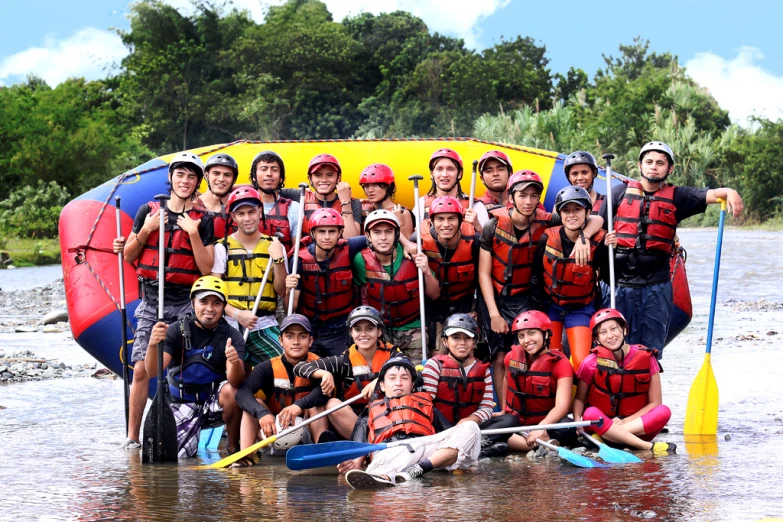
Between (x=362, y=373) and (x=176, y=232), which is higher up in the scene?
(x=176, y=232)

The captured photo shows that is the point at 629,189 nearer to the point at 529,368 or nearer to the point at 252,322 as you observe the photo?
the point at 529,368

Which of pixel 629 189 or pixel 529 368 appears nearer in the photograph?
pixel 529 368

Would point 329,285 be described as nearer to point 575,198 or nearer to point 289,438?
point 289,438

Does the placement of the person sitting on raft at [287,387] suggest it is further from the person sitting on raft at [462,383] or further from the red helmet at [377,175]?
the red helmet at [377,175]

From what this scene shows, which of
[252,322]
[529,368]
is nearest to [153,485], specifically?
[252,322]

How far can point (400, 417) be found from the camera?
609 cm

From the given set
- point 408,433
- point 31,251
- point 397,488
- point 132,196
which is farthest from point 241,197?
point 31,251

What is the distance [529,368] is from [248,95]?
163 feet

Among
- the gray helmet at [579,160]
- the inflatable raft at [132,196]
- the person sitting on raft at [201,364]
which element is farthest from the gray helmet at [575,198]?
the person sitting on raft at [201,364]

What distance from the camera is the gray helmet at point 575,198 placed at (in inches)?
273

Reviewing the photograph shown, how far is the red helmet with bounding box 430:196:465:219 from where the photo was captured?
694 cm

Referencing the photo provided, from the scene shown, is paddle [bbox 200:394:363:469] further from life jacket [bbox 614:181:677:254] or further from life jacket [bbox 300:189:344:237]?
life jacket [bbox 614:181:677:254]

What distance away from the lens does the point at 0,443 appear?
7332mm

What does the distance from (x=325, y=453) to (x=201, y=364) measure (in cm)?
118
